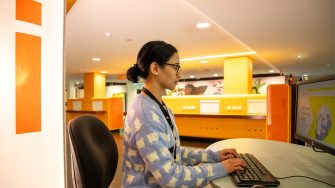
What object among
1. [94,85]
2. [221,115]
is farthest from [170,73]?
[94,85]

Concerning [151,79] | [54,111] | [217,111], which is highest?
[151,79]

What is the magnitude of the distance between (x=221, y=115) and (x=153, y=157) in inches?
231

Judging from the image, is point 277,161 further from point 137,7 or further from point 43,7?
point 137,7

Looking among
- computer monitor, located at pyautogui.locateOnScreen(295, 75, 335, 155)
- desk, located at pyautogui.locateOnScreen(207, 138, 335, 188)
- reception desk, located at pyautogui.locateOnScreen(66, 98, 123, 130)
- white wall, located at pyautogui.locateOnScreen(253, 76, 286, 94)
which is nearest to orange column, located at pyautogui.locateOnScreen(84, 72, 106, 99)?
reception desk, located at pyautogui.locateOnScreen(66, 98, 123, 130)

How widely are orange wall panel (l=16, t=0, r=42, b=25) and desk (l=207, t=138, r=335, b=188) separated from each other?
2.81 feet

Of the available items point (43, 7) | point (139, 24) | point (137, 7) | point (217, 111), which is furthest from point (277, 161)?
point (217, 111)

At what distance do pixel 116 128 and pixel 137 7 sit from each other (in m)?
7.62

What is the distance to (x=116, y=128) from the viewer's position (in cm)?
1054

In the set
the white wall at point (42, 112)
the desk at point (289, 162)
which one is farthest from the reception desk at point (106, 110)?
the white wall at point (42, 112)

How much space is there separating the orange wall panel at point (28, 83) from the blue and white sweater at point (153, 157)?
450mm

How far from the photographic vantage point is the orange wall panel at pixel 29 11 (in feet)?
2.33

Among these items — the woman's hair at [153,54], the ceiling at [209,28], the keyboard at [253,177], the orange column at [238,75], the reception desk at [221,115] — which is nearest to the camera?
the keyboard at [253,177]

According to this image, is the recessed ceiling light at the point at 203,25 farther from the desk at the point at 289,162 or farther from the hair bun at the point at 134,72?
the hair bun at the point at 134,72

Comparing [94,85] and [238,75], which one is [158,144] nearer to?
[238,75]
